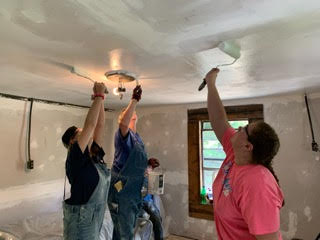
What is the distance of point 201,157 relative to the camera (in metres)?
4.08

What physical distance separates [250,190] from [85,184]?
1120mm

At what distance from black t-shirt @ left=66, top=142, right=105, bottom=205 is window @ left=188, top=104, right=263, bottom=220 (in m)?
2.54

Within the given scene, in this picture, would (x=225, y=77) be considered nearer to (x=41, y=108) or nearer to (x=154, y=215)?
(x=154, y=215)

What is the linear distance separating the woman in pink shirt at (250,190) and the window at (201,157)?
256 cm

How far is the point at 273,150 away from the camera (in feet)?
4.13

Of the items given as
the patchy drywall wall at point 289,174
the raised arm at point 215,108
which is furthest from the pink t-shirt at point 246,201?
the patchy drywall wall at point 289,174

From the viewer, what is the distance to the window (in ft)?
13.1

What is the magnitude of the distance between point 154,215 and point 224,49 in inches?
112

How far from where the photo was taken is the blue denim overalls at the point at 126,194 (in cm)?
221

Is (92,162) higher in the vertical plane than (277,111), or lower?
lower

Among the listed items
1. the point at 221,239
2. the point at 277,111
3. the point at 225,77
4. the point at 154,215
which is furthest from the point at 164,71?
the point at 154,215

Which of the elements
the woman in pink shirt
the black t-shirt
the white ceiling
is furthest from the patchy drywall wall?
the black t-shirt

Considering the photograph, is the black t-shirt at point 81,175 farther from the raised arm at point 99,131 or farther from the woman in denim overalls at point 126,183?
the woman in denim overalls at point 126,183

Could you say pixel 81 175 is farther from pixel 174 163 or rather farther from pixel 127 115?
pixel 174 163
